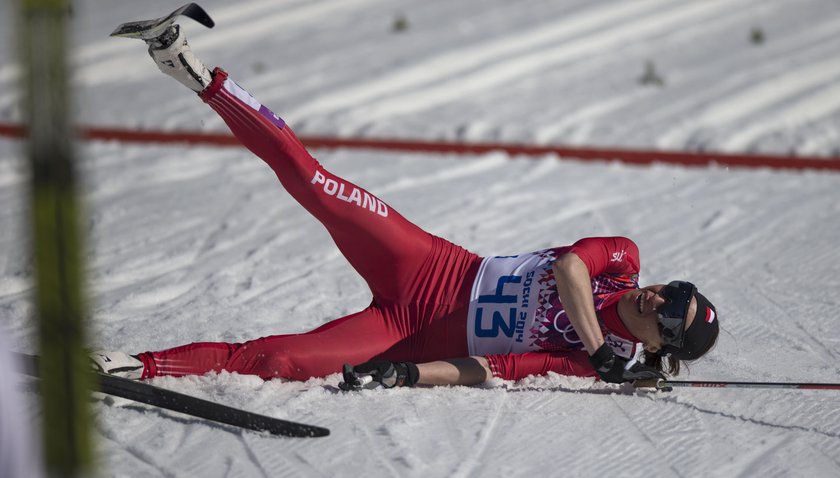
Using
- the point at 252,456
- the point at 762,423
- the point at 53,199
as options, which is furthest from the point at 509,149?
the point at 53,199

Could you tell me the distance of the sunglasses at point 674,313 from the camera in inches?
124

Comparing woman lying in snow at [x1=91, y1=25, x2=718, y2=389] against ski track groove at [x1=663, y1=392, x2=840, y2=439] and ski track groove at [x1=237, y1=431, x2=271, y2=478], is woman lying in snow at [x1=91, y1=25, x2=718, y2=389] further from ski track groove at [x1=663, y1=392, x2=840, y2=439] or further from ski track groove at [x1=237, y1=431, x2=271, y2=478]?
ski track groove at [x1=237, y1=431, x2=271, y2=478]

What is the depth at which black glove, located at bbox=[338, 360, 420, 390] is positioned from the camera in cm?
314

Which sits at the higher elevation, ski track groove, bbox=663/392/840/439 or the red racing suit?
the red racing suit

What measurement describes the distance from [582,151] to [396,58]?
2790mm

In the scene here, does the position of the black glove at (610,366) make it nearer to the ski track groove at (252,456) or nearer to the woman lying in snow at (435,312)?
the woman lying in snow at (435,312)

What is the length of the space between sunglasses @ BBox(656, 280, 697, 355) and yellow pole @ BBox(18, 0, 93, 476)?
2211 mm

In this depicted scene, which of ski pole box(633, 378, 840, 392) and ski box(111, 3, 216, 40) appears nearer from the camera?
ski box(111, 3, 216, 40)

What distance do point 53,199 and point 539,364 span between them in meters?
2.31

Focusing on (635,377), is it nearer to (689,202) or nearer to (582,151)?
(689,202)

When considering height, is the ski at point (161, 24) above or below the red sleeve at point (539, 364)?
above

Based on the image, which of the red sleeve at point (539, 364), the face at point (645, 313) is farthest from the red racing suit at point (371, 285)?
the face at point (645, 313)

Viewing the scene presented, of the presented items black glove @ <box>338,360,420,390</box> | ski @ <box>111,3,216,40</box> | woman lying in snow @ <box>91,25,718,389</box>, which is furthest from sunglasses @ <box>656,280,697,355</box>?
ski @ <box>111,3,216,40</box>

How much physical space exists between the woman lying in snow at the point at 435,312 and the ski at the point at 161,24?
1.9 inches
